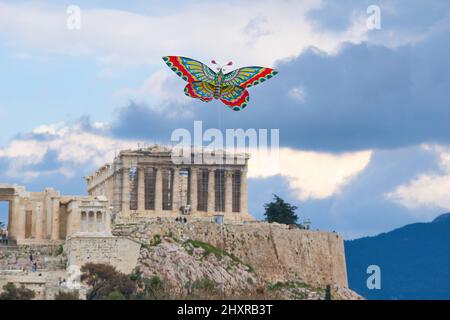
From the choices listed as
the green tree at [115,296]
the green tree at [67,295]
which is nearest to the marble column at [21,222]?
the green tree at [115,296]

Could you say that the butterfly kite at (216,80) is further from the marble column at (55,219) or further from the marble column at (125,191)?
the marble column at (125,191)

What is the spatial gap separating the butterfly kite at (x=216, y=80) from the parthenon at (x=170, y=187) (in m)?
52.6

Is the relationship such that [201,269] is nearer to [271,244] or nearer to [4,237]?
[271,244]

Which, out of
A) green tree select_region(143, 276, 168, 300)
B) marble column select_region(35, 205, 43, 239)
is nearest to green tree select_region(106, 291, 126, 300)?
green tree select_region(143, 276, 168, 300)

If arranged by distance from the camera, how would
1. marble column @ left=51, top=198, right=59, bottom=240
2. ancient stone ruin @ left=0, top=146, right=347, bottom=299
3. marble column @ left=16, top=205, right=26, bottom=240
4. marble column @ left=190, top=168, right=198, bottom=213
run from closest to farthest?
ancient stone ruin @ left=0, top=146, right=347, bottom=299
marble column @ left=16, top=205, right=26, bottom=240
marble column @ left=51, top=198, right=59, bottom=240
marble column @ left=190, top=168, right=198, bottom=213

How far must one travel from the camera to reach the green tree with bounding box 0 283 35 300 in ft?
354

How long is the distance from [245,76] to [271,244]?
52408mm

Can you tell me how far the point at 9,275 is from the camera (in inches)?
4419

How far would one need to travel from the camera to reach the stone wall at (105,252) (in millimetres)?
120062

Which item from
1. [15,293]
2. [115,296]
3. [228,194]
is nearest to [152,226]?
[228,194]

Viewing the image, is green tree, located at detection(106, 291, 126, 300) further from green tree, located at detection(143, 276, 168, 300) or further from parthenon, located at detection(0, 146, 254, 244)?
parthenon, located at detection(0, 146, 254, 244)

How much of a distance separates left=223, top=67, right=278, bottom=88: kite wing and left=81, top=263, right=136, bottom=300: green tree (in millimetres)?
28259


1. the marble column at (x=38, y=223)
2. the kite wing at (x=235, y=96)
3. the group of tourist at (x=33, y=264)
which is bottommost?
the group of tourist at (x=33, y=264)
